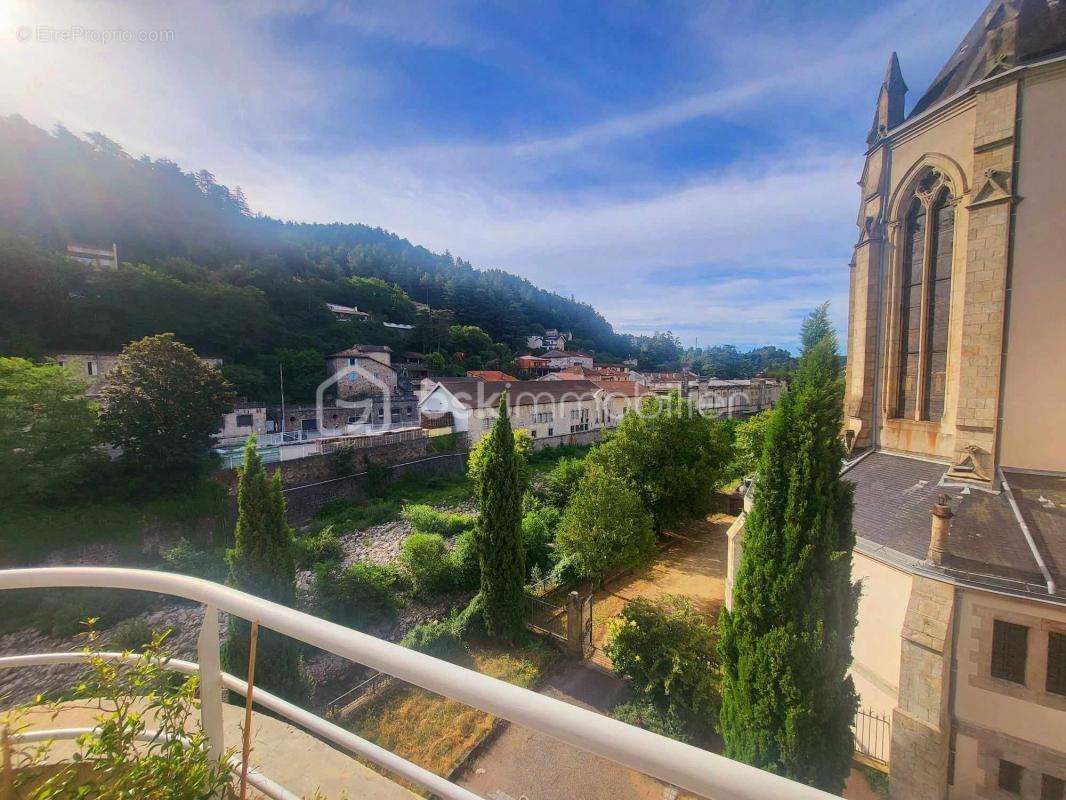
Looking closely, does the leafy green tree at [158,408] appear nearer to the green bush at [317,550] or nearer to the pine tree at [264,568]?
the green bush at [317,550]

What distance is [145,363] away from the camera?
639 inches

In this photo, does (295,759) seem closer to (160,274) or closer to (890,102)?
(890,102)

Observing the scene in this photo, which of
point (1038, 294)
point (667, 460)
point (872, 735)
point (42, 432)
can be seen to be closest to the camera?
point (872, 735)

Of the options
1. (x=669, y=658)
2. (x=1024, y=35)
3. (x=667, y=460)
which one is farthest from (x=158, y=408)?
(x=1024, y=35)

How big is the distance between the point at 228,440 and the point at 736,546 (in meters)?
26.5

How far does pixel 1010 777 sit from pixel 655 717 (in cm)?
470

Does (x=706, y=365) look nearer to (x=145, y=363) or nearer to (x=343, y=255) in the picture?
(x=343, y=255)

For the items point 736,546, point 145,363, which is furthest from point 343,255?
point 736,546

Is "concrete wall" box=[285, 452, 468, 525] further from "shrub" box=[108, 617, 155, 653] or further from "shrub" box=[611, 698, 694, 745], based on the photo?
"shrub" box=[611, 698, 694, 745]

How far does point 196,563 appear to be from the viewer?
1380 cm

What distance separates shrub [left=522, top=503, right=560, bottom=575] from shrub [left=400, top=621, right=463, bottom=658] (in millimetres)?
3760

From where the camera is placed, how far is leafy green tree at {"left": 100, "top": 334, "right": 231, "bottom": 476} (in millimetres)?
15727

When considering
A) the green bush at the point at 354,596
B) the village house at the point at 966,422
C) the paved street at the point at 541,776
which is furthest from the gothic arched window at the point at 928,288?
the green bush at the point at 354,596

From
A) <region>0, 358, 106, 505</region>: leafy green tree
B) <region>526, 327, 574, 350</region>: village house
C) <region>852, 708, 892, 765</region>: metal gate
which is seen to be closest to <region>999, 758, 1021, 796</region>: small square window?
<region>852, 708, 892, 765</region>: metal gate
